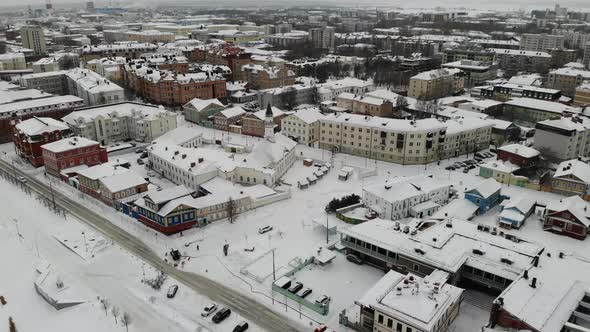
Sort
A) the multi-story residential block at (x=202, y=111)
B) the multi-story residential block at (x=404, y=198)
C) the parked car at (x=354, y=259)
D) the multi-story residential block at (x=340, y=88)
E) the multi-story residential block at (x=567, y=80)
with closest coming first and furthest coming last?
1. the parked car at (x=354, y=259)
2. the multi-story residential block at (x=404, y=198)
3. the multi-story residential block at (x=202, y=111)
4. the multi-story residential block at (x=340, y=88)
5. the multi-story residential block at (x=567, y=80)

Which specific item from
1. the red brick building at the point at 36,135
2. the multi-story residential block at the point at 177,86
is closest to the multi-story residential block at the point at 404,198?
the red brick building at the point at 36,135

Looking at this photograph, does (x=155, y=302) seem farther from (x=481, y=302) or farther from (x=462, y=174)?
(x=462, y=174)

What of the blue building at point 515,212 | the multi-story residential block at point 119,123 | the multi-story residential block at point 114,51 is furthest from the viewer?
the multi-story residential block at point 114,51

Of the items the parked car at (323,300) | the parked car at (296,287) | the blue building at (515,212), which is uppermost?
the blue building at (515,212)

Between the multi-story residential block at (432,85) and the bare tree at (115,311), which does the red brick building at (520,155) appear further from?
the bare tree at (115,311)

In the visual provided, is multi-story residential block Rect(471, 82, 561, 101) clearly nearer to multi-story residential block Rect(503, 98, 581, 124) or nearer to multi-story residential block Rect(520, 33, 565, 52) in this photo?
multi-story residential block Rect(503, 98, 581, 124)

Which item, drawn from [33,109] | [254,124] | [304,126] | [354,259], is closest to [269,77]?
[254,124]

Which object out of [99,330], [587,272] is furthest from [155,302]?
[587,272]

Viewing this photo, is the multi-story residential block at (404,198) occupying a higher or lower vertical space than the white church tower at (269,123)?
lower
